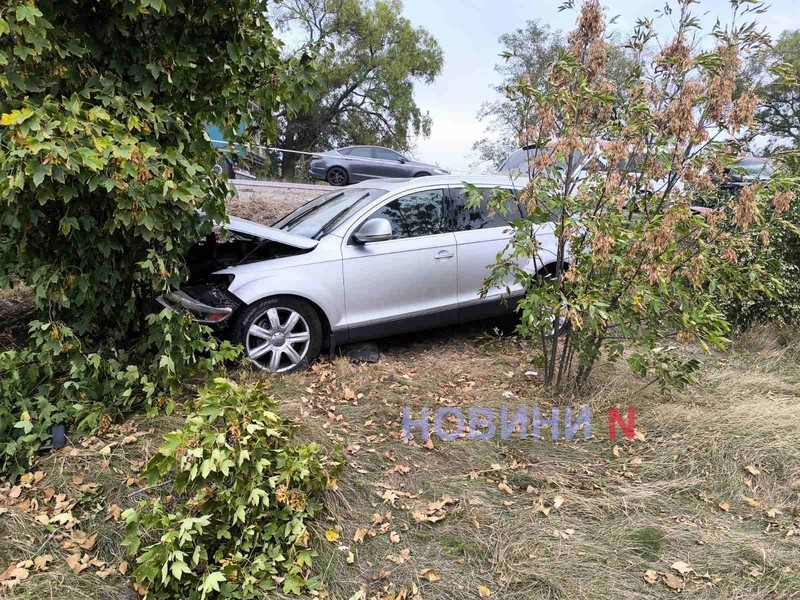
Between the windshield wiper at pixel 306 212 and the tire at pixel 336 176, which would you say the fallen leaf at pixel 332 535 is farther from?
the tire at pixel 336 176

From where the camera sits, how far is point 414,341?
533 cm

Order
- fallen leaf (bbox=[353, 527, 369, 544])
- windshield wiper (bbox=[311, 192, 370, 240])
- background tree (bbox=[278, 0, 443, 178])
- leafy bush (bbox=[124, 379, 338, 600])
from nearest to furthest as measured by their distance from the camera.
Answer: leafy bush (bbox=[124, 379, 338, 600]) < fallen leaf (bbox=[353, 527, 369, 544]) < windshield wiper (bbox=[311, 192, 370, 240]) < background tree (bbox=[278, 0, 443, 178])

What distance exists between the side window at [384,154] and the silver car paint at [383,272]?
13.0 meters

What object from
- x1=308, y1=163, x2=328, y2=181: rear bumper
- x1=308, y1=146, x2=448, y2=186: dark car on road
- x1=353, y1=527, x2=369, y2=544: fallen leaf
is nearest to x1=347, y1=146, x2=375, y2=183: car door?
x1=308, y1=146, x2=448, y2=186: dark car on road

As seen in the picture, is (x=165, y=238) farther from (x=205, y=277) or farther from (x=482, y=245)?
(x=482, y=245)

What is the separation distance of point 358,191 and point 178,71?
228 centimetres

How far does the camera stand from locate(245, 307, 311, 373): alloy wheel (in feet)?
13.5

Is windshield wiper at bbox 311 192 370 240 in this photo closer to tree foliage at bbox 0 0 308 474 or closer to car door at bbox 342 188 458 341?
car door at bbox 342 188 458 341

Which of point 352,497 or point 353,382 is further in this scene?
point 353,382

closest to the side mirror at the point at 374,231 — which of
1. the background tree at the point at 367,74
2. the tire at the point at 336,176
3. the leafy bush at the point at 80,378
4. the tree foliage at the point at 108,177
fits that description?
the tree foliage at the point at 108,177

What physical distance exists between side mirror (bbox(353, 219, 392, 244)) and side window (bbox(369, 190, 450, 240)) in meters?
0.21

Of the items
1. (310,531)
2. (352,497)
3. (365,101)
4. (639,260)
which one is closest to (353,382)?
(352,497)

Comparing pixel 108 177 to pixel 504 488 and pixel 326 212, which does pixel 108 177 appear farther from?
pixel 504 488

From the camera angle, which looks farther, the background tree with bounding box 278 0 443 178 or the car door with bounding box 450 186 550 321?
the background tree with bounding box 278 0 443 178
